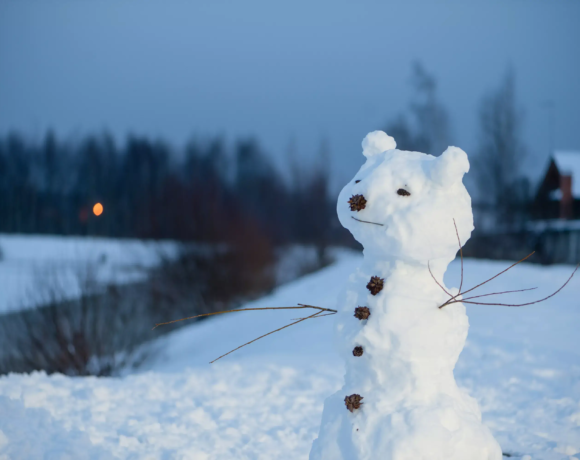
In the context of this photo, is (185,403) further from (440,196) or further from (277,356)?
(440,196)

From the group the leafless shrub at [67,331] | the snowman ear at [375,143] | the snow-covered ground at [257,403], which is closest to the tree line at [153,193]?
the leafless shrub at [67,331]

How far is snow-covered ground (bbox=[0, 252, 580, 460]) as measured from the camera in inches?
154

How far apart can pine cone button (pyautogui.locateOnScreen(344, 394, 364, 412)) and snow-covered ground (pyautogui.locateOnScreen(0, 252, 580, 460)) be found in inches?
64.8

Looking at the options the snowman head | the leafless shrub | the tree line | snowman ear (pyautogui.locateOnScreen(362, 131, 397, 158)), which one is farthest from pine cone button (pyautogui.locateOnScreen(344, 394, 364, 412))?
the tree line

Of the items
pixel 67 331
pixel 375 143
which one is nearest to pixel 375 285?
pixel 375 143

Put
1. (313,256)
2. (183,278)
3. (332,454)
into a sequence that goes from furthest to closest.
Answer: (313,256)
(183,278)
(332,454)

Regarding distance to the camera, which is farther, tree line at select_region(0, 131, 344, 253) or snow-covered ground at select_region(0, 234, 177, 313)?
tree line at select_region(0, 131, 344, 253)

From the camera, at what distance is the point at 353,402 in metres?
2.50

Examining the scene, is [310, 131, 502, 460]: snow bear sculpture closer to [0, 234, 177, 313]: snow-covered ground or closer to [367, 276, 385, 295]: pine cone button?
[367, 276, 385, 295]: pine cone button

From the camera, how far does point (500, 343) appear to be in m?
6.84

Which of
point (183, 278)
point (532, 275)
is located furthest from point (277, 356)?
point (183, 278)

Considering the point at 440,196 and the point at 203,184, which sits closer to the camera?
the point at 440,196

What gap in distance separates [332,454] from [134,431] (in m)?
2.46

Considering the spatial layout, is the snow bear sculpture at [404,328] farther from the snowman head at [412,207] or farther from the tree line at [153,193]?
the tree line at [153,193]
